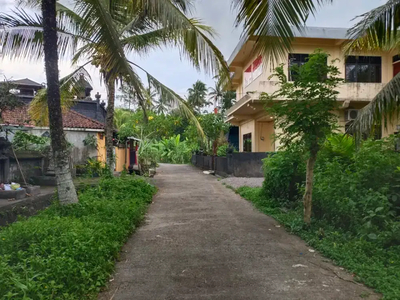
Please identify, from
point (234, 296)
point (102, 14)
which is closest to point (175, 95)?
point (102, 14)

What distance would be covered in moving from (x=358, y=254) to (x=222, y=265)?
6.15ft

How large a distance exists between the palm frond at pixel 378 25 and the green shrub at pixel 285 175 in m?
3.00

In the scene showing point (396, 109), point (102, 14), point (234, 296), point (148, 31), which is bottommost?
point (234, 296)

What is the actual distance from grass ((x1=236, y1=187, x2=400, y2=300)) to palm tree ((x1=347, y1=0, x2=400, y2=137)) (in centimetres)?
183

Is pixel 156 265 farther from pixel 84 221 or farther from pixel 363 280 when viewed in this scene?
pixel 363 280

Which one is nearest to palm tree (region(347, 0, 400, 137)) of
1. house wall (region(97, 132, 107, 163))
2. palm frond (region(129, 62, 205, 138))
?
palm frond (region(129, 62, 205, 138))

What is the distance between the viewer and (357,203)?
5.36 m

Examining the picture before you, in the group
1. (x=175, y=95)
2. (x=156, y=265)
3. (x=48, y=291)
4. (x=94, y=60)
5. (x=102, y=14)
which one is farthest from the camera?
(x=94, y=60)

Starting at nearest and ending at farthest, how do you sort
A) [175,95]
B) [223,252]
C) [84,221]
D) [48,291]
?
[48,291] → [223,252] → [84,221] → [175,95]

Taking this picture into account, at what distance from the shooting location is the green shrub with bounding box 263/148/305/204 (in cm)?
804

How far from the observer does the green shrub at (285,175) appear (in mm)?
8039

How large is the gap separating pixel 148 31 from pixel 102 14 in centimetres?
471

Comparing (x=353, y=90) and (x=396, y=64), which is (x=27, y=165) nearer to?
(x=353, y=90)

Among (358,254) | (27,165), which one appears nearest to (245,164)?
(27,165)
